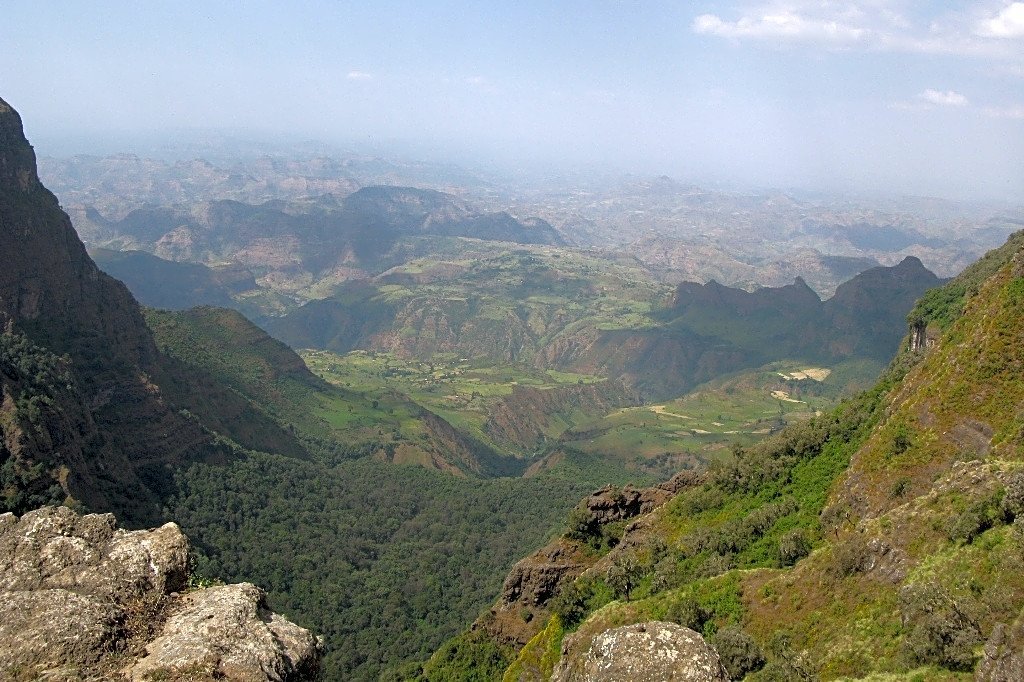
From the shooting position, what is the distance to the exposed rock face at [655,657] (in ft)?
60.4

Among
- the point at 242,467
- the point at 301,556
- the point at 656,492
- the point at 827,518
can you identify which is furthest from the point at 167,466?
the point at 827,518

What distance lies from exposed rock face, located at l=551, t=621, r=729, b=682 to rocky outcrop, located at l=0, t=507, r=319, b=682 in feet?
28.7

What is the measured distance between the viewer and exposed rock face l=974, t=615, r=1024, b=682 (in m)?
17.5

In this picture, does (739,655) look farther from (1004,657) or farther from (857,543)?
(1004,657)

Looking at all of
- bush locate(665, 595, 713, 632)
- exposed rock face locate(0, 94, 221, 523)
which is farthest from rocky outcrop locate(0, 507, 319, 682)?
exposed rock face locate(0, 94, 221, 523)

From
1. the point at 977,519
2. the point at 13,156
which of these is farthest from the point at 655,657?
the point at 13,156

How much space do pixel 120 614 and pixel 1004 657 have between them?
22.9 metres

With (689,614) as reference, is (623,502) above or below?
below

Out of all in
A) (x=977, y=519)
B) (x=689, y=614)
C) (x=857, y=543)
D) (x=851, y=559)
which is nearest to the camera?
(x=977, y=519)

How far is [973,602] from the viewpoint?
24172 millimetres

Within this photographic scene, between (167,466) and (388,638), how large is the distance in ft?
158

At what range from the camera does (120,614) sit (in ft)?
50.8

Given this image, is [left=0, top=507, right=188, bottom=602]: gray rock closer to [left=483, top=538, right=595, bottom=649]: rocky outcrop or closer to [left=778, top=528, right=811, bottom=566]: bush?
[left=778, top=528, right=811, bottom=566]: bush

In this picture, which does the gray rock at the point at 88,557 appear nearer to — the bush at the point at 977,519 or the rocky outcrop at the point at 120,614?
the rocky outcrop at the point at 120,614
